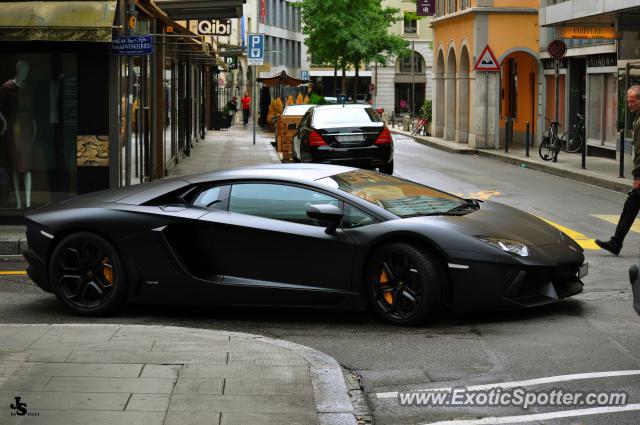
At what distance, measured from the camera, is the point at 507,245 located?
29.0ft

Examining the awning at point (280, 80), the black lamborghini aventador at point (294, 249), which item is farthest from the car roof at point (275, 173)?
the awning at point (280, 80)

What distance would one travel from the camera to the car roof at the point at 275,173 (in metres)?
9.30

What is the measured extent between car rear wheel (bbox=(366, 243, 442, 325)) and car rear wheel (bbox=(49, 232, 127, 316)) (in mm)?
1916

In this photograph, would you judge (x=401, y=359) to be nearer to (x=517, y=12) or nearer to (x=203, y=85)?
(x=517, y=12)

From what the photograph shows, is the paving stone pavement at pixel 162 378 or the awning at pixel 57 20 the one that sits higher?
the awning at pixel 57 20

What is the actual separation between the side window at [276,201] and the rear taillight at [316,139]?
15.4 metres

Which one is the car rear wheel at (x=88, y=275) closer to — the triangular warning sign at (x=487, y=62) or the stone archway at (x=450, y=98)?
the triangular warning sign at (x=487, y=62)

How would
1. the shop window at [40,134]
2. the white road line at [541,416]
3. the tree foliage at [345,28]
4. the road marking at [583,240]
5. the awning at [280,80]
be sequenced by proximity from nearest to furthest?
the white road line at [541,416] → the road marking at [583,240] → the shop window at [40,134] → the awning at [280,80] → the tree foliage at [345,28]

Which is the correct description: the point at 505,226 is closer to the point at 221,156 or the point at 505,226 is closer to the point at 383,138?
the point at 383,138

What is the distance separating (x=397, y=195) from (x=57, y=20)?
6.79 metres

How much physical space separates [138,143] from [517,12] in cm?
2296

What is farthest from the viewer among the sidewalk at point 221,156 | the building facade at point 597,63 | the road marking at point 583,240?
the building facade at point 597,63
